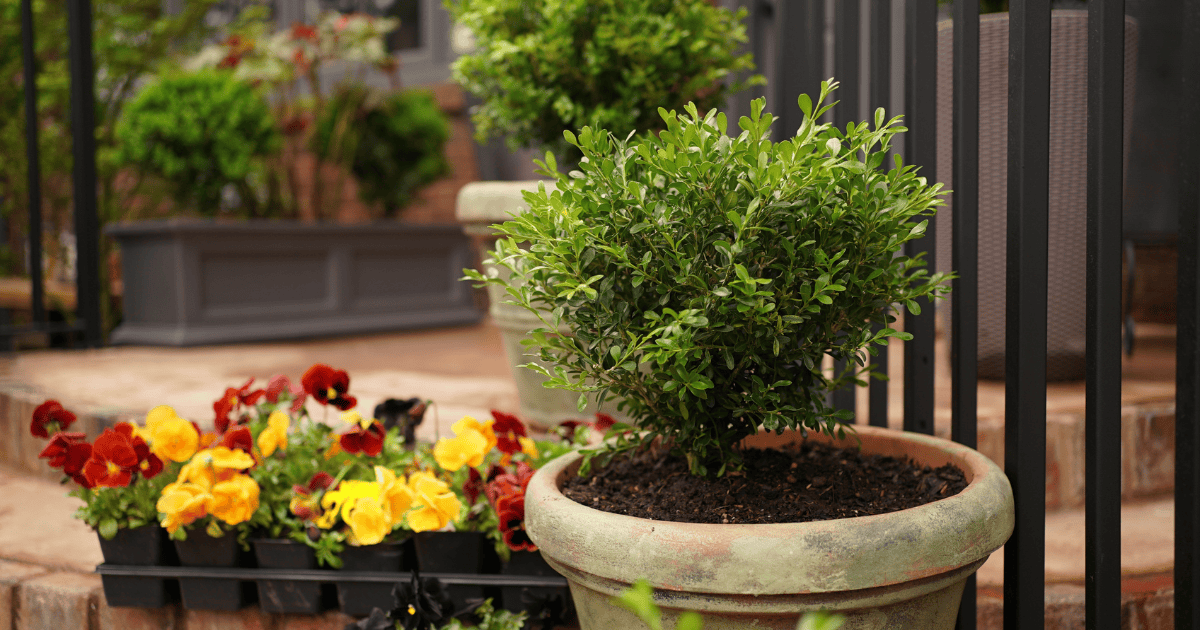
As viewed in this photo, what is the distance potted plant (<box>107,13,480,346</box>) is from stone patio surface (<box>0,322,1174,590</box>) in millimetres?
167

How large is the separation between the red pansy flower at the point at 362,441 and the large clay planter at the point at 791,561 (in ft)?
1.63

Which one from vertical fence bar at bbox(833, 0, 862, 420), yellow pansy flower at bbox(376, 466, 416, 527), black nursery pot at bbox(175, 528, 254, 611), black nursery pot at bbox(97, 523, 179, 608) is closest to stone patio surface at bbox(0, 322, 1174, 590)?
black nursery pot at bbox(97, 523, 179, 608)

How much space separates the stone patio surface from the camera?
1.56 meters

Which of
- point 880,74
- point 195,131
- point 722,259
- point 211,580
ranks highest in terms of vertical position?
point 195,131

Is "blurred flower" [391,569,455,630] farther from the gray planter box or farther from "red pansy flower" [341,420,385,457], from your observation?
the gray planter box

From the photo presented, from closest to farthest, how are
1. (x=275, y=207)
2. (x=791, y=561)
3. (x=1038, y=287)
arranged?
1. (x=791, y=561)
2. (x=1038, y=287)
3. (x=275, y=207)

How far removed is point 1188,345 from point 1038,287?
0.16 m

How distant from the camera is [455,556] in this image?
1270 mm

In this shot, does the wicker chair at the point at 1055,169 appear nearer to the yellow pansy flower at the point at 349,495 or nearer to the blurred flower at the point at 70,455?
the yellow pansy flower at the point at 349,495

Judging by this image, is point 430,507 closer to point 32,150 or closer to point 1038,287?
point 1038,287

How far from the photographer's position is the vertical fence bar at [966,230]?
108 cm

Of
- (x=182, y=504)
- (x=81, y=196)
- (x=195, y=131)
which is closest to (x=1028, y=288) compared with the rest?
(x=182, y=504)

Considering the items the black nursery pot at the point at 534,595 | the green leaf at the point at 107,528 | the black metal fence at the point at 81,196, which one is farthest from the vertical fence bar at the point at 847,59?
the black metal fence at the point at 81,196

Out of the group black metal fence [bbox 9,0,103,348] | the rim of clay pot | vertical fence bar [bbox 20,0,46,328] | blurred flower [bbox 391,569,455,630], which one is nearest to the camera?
the rim of clay pot
